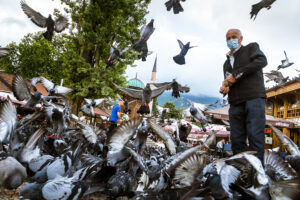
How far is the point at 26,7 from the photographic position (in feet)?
22.5

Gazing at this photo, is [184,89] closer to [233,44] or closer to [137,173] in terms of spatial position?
[233,44]

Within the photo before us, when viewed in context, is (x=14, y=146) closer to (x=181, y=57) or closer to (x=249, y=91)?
(x=249, y=91)

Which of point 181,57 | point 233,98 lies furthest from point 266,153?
point 181,57

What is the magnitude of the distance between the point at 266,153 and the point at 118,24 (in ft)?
37.0

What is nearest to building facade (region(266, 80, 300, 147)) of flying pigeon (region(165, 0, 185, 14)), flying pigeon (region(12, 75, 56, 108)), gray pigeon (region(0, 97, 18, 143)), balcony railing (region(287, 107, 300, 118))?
balcony railing (region(287, 107, 300, 118))

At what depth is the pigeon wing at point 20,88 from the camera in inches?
174

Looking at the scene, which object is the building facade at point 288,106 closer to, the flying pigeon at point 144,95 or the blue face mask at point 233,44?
the flying pigeon at point 144,95

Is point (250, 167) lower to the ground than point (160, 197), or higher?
higher

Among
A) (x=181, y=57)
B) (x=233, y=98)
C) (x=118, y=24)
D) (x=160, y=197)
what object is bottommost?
(x=160, y=197)

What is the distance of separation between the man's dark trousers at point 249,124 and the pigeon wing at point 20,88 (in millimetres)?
4205

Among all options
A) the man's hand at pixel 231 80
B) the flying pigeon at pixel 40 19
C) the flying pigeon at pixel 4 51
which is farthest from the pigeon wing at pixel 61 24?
the man's hand at pixel 231 80

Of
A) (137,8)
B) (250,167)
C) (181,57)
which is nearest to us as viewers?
(250,167)

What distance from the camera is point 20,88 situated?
4.50 meters

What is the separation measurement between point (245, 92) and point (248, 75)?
21 centimetres
